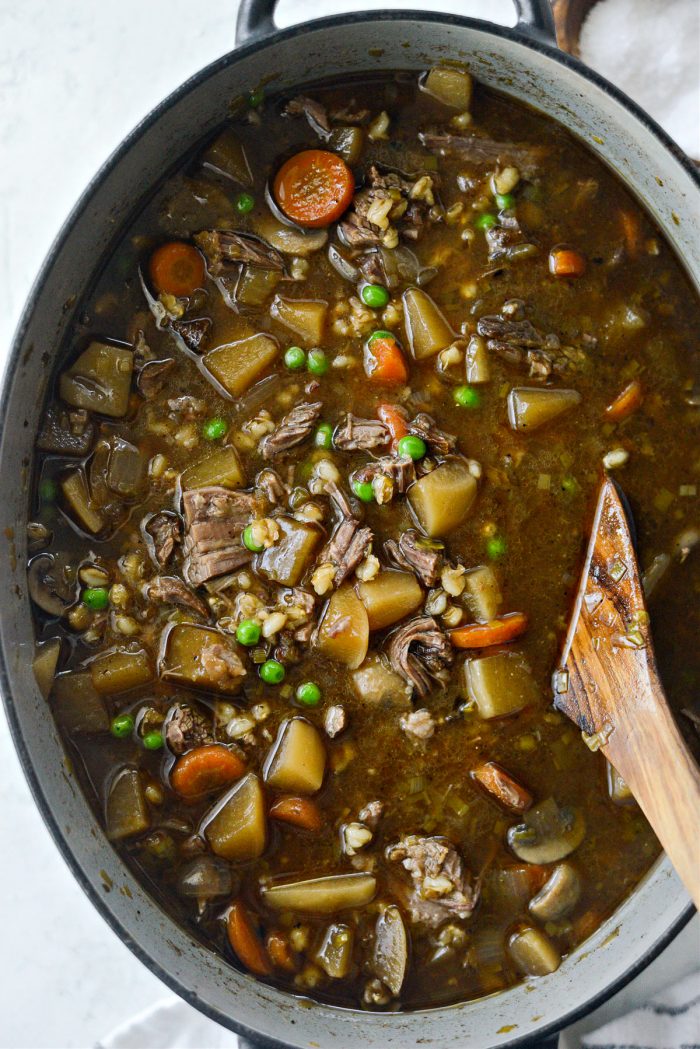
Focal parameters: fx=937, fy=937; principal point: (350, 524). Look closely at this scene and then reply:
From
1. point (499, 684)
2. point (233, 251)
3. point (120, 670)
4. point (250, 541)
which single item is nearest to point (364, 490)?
point (250, 541)

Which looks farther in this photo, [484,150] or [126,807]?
[484,150]

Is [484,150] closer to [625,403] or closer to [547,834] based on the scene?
[625,403]

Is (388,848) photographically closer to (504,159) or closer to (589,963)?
(589,963)

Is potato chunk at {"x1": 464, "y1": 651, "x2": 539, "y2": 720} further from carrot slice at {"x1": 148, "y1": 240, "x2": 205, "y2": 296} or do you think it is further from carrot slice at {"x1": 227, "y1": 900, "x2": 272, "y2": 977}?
carrot slice at {"x1": 148, "y1": 240, "x2": 205, "y2": 296}

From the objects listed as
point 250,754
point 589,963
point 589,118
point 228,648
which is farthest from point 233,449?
point 589,963

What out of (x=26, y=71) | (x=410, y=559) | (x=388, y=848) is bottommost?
(x=388, y=848)

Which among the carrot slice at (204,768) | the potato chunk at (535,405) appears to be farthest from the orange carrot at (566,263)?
the carrot slice at (204,768)
